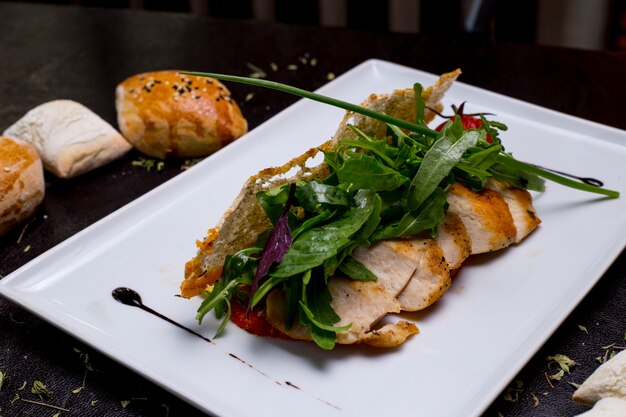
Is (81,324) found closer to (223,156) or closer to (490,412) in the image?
(223,156)

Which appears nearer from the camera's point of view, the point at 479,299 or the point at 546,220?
the point at 479,299

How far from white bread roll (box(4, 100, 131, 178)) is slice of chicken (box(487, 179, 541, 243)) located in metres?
1.92

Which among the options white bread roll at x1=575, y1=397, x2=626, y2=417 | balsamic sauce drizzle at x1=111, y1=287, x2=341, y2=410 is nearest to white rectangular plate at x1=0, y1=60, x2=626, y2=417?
balsamic sauce drizzle at x1=111, y1=287, x2=341, y2=410

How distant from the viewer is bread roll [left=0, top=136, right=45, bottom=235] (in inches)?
125

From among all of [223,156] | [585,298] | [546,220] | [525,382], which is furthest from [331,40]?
[525,382]

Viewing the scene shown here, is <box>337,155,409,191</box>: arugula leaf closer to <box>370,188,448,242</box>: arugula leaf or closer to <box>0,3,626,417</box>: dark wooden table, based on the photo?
<box>370,188,448,242</box>: arugula leaf

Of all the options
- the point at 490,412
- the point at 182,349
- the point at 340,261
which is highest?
the point at 340,261

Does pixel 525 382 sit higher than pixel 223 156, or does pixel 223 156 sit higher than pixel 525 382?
pixel 223 156

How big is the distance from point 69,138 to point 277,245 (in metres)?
1.74

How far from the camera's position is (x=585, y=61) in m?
4.43

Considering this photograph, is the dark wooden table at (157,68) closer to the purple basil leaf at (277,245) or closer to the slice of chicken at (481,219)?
the slice of chicken at (481,219)

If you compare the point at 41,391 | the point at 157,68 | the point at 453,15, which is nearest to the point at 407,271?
the point at 41,391

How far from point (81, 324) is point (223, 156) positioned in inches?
43.7

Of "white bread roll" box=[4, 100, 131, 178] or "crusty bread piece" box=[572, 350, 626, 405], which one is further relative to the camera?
"white bread roll" box=[4, 100, 131, 178]
